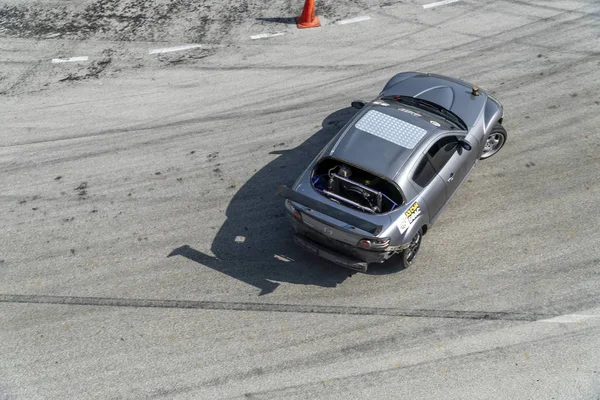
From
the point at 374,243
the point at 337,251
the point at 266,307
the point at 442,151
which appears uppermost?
the point at 442,151

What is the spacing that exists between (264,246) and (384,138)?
89.0 inches

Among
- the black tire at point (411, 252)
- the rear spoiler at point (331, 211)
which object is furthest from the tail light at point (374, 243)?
the black tire at point (411, 252)

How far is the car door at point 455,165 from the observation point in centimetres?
761

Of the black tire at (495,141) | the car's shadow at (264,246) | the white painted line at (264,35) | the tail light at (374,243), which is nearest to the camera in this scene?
the tail light at (374,243)

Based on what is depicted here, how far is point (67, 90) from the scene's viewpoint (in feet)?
35.9

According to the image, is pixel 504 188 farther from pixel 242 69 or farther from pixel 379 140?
pixel 242 69

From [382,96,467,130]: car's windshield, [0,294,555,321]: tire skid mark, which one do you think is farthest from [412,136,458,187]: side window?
[0,294,555,321]: tire skid mark

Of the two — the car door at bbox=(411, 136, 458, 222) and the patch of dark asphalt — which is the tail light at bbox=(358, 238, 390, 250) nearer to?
the car door at bbox=(411, 136, 458, 222)

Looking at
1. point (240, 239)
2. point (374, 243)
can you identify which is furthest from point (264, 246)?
point (374, 243)

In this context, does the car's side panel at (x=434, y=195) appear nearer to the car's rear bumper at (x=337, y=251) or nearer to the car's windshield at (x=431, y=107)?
the car's rear bumper at (x=337, y=251)

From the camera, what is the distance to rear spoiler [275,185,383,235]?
662cm

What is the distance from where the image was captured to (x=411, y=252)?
7.43 meters

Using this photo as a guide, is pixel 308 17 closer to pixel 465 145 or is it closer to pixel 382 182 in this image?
pixel 465 145

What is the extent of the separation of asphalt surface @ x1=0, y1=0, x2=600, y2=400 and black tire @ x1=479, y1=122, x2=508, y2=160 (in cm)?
15
